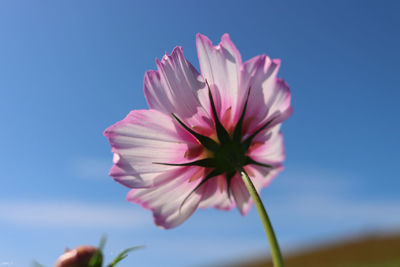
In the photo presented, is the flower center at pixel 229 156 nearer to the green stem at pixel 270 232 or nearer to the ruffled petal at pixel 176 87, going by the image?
the ruffled petal at pixel 176 87

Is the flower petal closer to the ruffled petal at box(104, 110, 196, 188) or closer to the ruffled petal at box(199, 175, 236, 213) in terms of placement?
the ruffled petal at box(199, 175, 236, 213)

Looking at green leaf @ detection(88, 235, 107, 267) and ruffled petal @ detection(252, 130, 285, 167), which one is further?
ruffled petal @ detection(252, 130, 285, 167)

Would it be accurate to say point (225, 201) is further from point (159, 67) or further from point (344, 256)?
point (344, 256)

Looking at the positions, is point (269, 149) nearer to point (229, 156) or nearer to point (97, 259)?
point (229, 156)

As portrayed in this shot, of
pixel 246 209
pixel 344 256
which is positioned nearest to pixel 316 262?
pixel 344 256

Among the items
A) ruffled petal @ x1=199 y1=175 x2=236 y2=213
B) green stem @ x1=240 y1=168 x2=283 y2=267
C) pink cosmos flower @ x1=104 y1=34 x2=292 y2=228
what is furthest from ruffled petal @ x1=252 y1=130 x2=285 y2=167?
green stem @ x1=240 y1=168 x2=283 y2=267

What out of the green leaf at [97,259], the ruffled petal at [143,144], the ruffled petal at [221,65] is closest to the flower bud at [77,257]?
the green leaf at [97,259]
